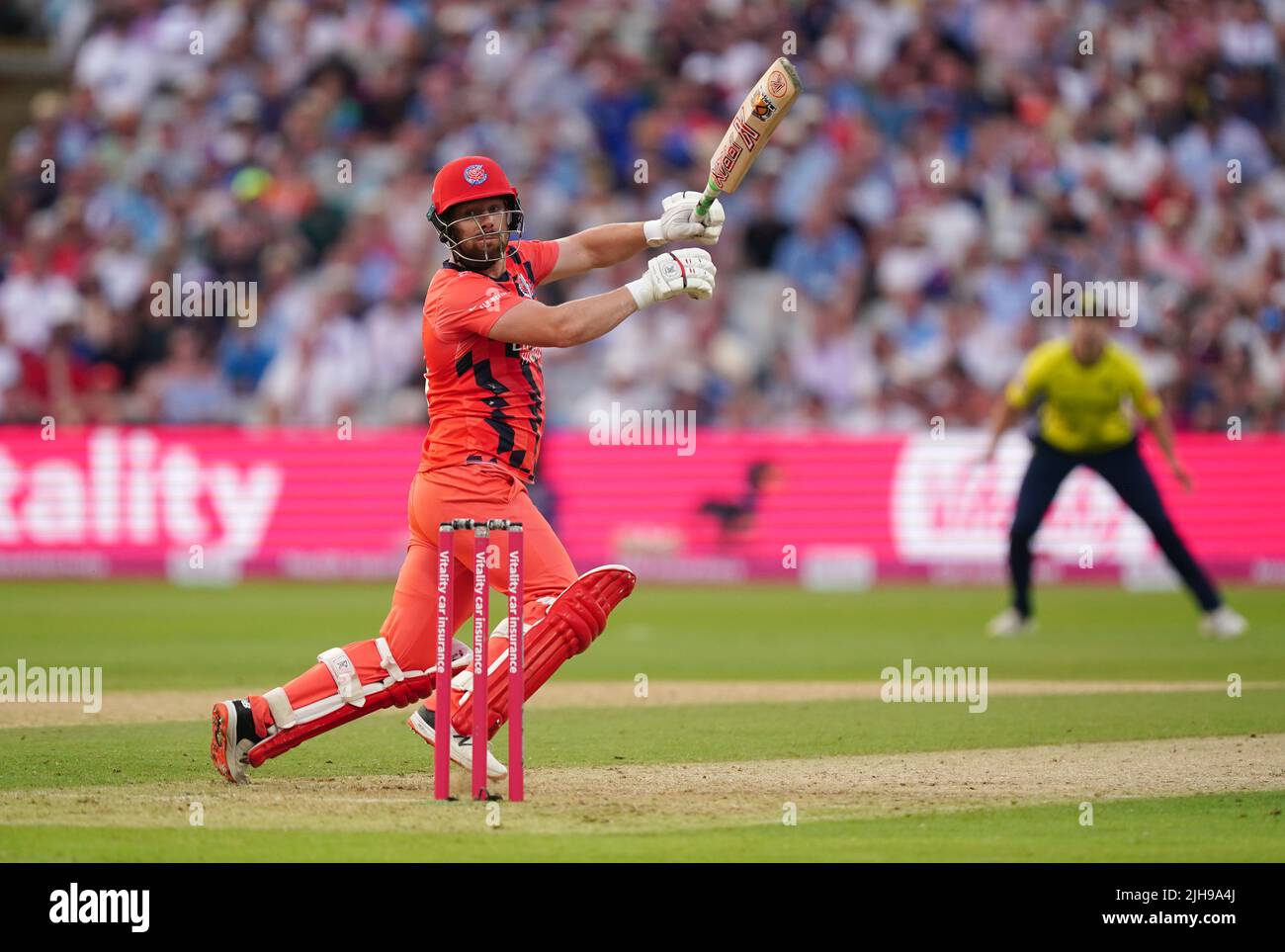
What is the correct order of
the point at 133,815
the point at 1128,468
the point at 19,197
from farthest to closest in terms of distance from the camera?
the point at 19,197
the point at 1128,468
the point at 133,815

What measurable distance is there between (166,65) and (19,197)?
2.54m

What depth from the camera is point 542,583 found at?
7.75 m

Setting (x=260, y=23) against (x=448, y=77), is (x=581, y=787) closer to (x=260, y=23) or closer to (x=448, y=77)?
(x=448, y=77)

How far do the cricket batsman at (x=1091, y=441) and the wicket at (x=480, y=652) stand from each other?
26.3 ft

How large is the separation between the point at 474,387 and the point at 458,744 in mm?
1430

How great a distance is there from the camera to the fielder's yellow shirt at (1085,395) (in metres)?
14.4

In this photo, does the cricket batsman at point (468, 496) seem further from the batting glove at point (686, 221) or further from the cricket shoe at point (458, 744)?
the batting glove at point (686, 221)

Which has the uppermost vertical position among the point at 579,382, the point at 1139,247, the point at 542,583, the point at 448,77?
the point at 448,77

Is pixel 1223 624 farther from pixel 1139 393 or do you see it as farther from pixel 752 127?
pixel 752 127

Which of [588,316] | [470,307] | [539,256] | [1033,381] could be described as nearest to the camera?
[588,316]

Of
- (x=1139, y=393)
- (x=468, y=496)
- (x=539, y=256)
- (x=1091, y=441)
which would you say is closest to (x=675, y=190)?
(x=1091, y=441)

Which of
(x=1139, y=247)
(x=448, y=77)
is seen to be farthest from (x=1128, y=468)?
(x=448, y=77)

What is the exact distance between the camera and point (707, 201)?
8.30 meters

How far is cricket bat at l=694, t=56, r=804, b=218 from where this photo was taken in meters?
8.09
